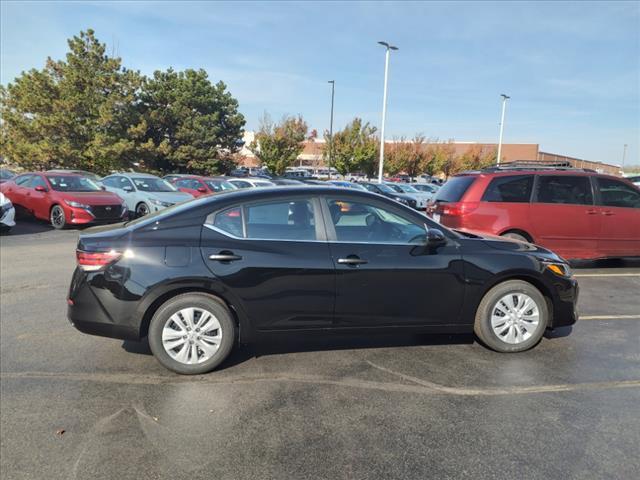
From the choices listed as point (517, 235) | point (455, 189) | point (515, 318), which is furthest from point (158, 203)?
point (515, 318)

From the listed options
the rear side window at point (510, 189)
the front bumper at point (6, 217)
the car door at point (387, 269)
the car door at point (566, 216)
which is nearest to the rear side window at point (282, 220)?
the car door at point (387, 269)

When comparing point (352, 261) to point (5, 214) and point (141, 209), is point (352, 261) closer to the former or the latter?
point (5, 214)

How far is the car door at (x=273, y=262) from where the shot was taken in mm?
3723

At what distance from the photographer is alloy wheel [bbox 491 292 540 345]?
4.23 meters

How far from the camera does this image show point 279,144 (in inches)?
1485

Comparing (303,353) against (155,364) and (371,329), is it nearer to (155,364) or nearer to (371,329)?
(371,329)

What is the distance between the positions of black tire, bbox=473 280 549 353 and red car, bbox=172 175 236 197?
12836mm

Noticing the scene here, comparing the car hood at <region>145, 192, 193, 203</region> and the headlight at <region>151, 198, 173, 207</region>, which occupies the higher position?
the car hood at <region>145, 192, 193, 203</region>

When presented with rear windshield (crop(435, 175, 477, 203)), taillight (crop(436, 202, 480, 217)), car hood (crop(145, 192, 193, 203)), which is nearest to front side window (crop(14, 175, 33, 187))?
car hood (crop(145, 192, 193, 203))

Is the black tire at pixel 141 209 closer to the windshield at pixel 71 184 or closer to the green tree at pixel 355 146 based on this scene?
the windshield at pixel 71 184

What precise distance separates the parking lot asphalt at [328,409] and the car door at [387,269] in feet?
1.50

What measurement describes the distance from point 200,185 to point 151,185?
6.41 feet

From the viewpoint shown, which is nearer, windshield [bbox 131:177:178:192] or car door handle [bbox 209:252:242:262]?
car door handle [bbox 209:252:242:262]

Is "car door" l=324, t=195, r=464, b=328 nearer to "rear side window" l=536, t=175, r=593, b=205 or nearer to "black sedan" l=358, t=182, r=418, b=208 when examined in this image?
"rear side window" l=536, t=175, r=593, b=205
